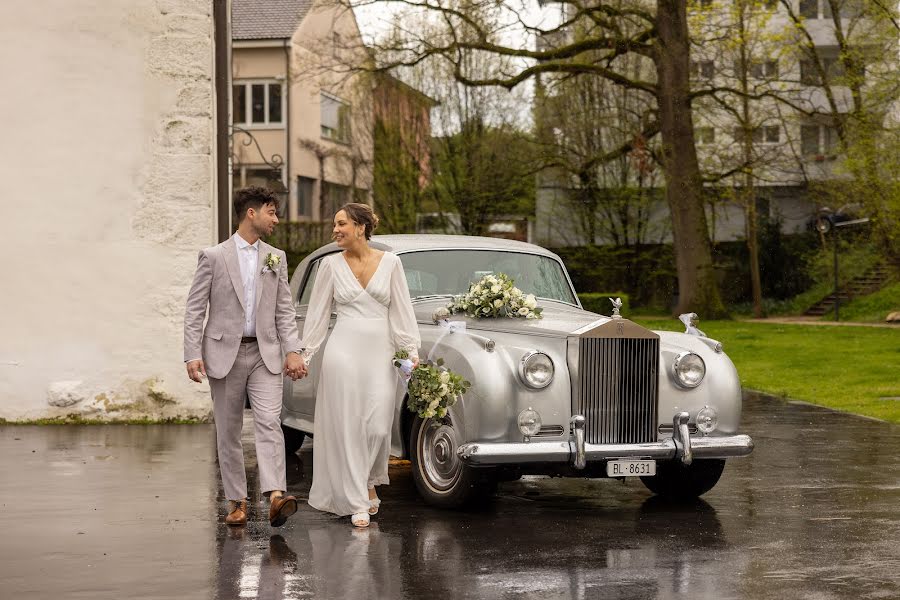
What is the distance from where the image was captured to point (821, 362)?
77.8 feet

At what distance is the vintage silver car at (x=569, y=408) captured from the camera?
8.23 m

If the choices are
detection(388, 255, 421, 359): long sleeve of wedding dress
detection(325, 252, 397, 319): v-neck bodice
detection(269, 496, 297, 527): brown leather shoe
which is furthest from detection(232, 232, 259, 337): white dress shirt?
detection(269, 496, 297, 527): brown leather shoe

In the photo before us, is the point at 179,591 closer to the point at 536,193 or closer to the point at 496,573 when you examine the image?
the point at 496,573

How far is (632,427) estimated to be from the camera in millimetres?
8555

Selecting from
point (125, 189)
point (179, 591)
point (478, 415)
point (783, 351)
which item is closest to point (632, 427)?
point (478, 415)

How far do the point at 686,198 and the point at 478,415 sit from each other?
87.8ft

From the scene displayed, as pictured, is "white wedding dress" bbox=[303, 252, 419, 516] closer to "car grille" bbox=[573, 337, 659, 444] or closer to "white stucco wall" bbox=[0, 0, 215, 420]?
"car grille" bbox=[573, 337, 659, 444]

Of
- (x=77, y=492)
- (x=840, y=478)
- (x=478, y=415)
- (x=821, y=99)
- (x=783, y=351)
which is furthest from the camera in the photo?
(x=821, y=99)

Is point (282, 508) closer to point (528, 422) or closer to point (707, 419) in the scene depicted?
point (528, 422)

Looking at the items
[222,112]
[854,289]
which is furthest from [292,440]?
[854,289]

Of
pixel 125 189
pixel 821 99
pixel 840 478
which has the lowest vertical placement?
pixel 840 478

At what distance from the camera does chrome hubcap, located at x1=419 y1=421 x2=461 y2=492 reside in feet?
27.8

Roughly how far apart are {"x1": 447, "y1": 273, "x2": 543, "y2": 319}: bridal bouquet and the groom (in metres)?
1.48

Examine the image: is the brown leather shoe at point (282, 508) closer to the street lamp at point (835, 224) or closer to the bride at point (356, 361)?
the bride at point (356, 361)
